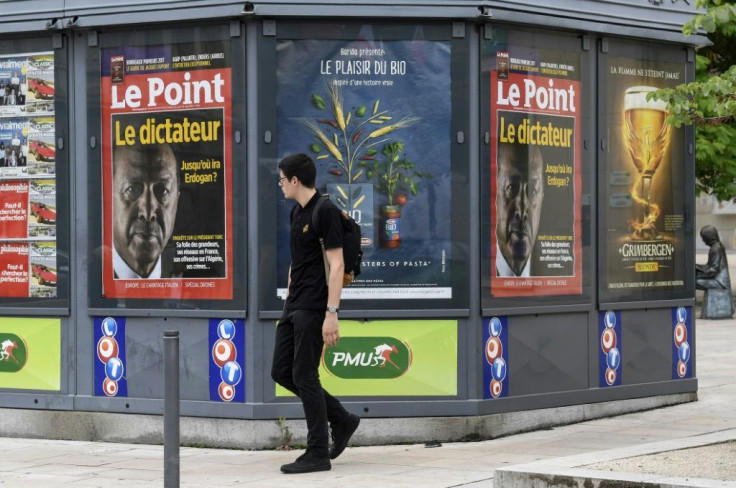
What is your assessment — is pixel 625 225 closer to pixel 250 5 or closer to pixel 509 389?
pixel 509 389

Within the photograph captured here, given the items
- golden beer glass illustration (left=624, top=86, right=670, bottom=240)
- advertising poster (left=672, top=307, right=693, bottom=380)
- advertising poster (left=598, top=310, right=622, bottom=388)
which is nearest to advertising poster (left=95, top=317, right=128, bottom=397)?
advertising poster (left=598, top=310, right=622, bottom=388)

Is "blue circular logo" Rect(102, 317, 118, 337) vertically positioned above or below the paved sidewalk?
above

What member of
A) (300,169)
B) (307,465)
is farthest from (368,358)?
(300,169)

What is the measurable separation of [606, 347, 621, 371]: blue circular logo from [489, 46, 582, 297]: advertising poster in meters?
0.66

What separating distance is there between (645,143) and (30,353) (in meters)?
5.15

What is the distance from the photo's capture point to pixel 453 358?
9.46m

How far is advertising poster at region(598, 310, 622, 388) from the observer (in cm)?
1049

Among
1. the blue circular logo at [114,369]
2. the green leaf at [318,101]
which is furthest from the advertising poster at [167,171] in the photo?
the green leaf at [318,101]

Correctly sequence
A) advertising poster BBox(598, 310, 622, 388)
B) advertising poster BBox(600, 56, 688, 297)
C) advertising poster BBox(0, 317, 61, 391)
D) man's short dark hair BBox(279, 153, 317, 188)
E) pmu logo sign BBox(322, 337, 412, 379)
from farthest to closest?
1. advertising poster BBox(600, 56, 688, 297)
2. advertising poster BBox(598, 310, 622, 388)
3. advertising poster BBox(0, 317, 61, 391)
4. pmu logo sign BBox(322, 337, 412, 379)
5. man's short dark hair BBox(279, 153, 317, 188)

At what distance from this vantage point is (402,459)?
870 cm

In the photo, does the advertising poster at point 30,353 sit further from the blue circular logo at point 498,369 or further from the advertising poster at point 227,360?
the blue circular logo at point 498,369

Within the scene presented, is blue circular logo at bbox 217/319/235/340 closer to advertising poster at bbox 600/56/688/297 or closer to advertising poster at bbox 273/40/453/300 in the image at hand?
advertising poster at bbox 273/40/453/300

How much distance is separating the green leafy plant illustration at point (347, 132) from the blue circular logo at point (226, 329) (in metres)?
1.29

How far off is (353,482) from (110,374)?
8.94 feet
